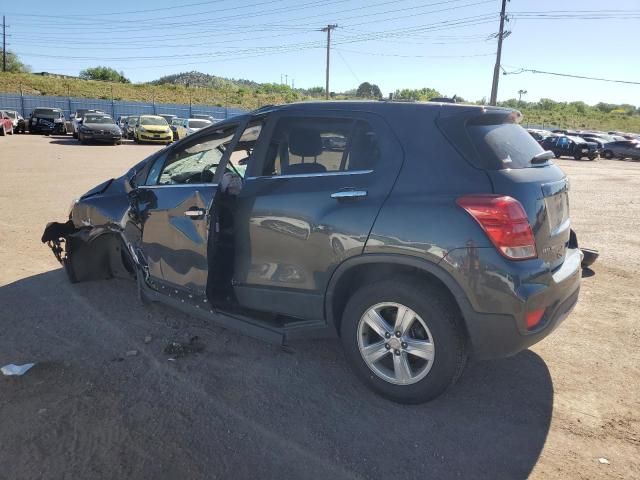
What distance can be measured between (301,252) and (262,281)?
0.43m

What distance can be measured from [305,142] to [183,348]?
1.83 metres

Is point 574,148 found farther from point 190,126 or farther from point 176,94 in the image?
point 176,94

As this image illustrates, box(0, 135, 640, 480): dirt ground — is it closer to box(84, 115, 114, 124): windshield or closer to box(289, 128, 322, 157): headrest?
box(289, 128, 322, 157): headrest

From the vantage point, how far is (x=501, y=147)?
3039 mm

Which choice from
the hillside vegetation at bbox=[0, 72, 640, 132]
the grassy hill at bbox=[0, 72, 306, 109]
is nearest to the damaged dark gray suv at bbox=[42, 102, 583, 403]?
the hillside vegetation at bbox=[0, 72, 640, 132]

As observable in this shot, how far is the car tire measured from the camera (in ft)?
9.62

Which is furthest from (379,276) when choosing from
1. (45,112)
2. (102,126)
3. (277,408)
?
(45,112)

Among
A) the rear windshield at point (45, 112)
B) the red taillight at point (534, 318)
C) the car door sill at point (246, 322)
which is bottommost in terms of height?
the car door sill at point (246, 322)

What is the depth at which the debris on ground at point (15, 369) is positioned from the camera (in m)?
3.42

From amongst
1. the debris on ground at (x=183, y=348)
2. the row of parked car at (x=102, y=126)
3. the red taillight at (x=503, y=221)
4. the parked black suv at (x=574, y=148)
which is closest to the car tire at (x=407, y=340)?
the red taillight at (x=503, y=221)

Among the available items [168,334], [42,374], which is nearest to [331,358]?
[168,334]

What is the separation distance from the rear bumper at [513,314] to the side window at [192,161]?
2400mm

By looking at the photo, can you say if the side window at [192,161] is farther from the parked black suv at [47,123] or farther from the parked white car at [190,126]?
the parked black suv at [47,123]

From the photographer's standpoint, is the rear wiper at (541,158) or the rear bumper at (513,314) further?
the rear wiper at (541,158)
